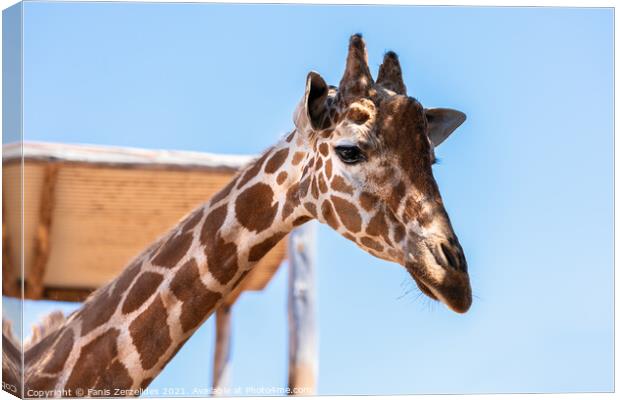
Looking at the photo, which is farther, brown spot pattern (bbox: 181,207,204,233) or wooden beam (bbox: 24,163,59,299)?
wooden beam (bbox: 24,163,59,299)

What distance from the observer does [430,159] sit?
5.54m

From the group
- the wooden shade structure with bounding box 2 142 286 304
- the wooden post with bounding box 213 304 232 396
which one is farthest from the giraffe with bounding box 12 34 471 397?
the wooden post with bounding box 213 304 232 396

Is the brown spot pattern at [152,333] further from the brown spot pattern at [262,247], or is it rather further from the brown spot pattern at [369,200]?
the brown spot pattern at [369,200]

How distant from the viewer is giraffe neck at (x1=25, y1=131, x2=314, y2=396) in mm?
5746

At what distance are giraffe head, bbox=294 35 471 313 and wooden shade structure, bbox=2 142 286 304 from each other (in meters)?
3.18

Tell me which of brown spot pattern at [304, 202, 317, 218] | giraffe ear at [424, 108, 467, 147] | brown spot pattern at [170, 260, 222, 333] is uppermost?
giraffe ear at [424, 108, 467, 147]

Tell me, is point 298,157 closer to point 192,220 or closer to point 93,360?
point 192,220

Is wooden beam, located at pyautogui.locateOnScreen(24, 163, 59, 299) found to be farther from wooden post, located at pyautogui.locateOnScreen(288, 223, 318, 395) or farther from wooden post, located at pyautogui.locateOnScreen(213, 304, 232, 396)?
wooden post, located at pyautogui.locateOnScreen(288, 223, 318, 395)

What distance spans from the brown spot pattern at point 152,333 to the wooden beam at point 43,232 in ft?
12.8

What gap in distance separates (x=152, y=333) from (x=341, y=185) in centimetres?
117

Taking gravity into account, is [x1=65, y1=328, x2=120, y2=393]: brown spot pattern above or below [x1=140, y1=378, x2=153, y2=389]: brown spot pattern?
above

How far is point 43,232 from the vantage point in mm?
10516

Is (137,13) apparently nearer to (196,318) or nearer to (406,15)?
(406,15)

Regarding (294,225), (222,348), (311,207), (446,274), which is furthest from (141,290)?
(222,348)
